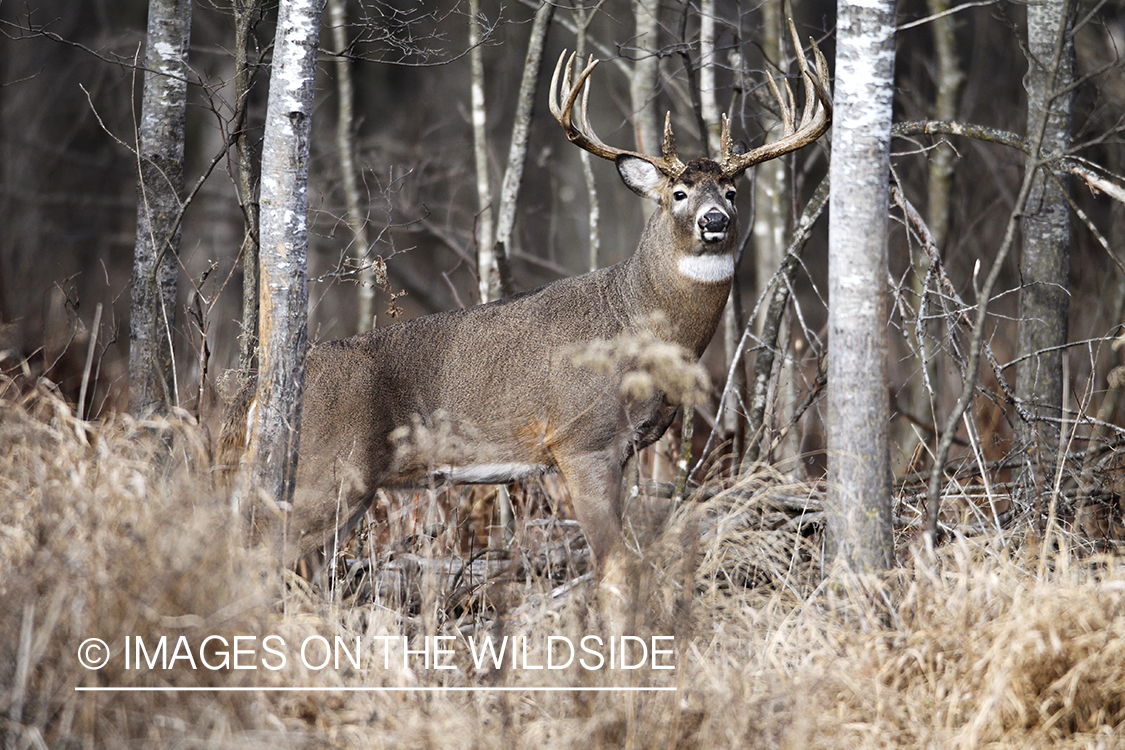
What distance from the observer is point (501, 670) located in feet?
10.1

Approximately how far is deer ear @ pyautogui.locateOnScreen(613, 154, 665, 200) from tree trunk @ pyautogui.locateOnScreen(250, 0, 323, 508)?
162 centimetres

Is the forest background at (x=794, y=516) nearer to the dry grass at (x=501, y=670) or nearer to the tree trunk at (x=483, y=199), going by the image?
the dry grass at (x=501, y=670)

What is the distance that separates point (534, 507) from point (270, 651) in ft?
11.9

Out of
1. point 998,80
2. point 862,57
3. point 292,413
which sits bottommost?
point 292,413

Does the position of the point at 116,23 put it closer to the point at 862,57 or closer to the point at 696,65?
the point at 696,65

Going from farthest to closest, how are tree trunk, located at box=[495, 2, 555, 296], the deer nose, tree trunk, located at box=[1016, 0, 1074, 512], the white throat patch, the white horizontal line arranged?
1. tree trunk, located at box=[495, 2, 555, 296]
2. tree trunk, located at box=[1016, 0, 1074, 512]
3. the white throat patch
4. the deer nose
5. the white horizontal line

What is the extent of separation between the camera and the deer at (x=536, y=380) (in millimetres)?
4703

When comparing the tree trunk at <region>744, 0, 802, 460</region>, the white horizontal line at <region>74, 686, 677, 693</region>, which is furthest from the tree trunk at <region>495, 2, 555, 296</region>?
the white horizontal line at <region>74, 686, 677, 693</region>

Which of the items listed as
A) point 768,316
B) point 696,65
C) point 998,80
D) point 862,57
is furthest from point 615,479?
point 998,80

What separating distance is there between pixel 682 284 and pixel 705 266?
14 centimetres

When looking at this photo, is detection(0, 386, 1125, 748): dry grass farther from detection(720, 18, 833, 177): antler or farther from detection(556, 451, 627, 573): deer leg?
detection(720, 18, 833, 177): antler

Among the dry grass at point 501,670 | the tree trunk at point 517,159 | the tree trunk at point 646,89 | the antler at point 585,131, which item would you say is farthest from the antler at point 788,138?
the dry grass at point 501,670

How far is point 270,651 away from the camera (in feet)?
9.80

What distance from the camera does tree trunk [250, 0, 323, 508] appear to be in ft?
13.2
